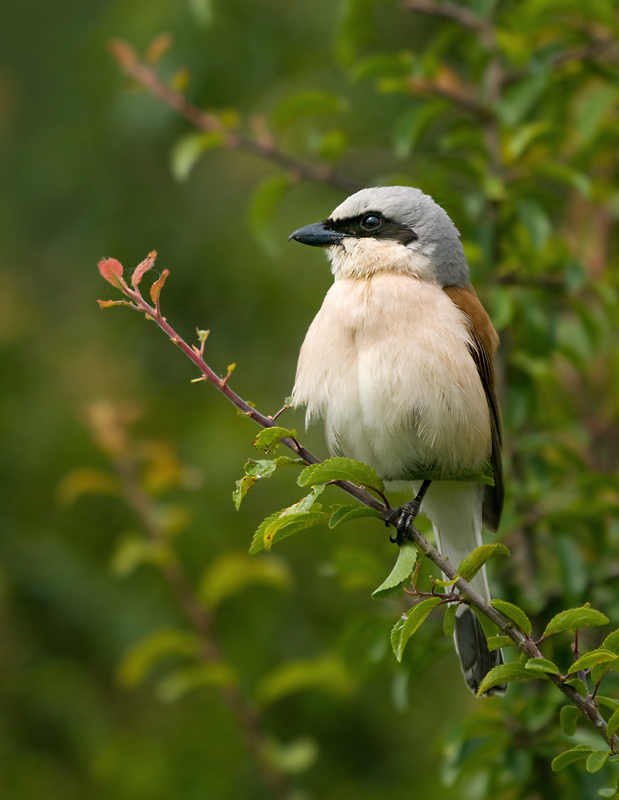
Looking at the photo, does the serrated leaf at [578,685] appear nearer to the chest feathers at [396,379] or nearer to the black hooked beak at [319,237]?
the chest feathers at [396,379]

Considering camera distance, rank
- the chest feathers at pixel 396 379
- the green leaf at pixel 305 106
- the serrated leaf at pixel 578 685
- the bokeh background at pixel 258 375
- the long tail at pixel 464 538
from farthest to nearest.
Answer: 1. the green leaf at pixel 305 106
2. the bokeh background at pixel 258 375
3. the long tail at pixel 464 538
4. the chest feathers at pixel 396 379
5. the serrated leaf at pixel 578 685

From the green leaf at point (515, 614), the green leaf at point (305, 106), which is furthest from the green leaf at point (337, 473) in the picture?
the green leaf at point (305, 106)

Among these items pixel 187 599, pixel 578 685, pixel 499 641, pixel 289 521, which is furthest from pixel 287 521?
pixel 187 599

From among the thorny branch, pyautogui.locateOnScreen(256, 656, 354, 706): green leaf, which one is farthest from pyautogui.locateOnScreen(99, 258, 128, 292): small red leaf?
pyautogui.locateOnScreen(256, 656, 354, 706): green leaf

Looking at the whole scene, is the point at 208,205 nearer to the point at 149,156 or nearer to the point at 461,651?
the point at 149,156

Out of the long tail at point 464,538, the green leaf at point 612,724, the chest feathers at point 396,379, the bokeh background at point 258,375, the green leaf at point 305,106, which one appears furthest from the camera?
the green leaf at point 305,106

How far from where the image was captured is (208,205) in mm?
6641

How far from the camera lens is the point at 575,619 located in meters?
2.05

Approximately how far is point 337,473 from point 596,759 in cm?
86

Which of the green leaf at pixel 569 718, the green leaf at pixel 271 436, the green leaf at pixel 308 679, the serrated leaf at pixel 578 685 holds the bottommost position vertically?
the green leaf at pixel 308 679

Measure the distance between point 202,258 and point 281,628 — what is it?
2414 millimetres

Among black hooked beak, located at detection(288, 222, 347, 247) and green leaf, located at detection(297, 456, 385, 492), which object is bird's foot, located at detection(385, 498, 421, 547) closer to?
green leaf, located at detection(297, 456, 385, 492)

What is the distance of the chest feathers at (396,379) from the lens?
2.91m

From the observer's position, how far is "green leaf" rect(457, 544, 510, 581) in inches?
81.8
